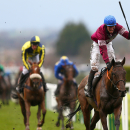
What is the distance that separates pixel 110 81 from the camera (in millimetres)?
4539

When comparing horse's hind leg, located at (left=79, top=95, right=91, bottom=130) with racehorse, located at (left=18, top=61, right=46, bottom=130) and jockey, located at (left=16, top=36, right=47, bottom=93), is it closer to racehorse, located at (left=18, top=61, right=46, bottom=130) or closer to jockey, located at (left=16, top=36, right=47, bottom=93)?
racehorse, located at (left=18, top=61, right=46, bottom=130)

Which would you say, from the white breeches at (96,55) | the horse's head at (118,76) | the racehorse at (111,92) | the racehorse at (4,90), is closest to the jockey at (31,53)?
the white breeches at (96,55)

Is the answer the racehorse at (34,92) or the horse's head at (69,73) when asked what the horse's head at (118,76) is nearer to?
the racehorse at (34,92)

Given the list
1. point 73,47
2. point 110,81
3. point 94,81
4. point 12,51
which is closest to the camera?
point 110,81

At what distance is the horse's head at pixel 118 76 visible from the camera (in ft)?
13.5

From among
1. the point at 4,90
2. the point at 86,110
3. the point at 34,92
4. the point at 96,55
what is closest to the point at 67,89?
the point at 34,92

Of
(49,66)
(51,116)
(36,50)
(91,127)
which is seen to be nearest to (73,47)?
(49,66)

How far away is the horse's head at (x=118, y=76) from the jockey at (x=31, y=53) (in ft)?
9.61

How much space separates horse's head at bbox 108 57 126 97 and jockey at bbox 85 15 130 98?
17 cm

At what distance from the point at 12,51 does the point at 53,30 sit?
10.9 m

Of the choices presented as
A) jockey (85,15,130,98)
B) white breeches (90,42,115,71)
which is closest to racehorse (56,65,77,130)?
jockey (85,15,130,98)

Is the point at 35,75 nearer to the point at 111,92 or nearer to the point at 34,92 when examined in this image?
the point at 34,92

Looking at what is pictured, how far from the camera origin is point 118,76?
4.19 meters

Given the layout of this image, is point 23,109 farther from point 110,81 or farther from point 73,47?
point 73,47
